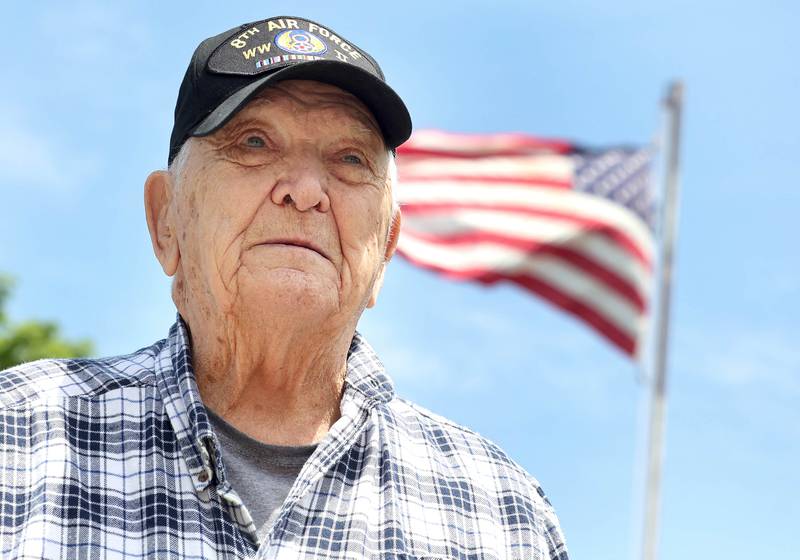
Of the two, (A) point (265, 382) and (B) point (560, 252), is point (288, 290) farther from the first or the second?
(B) point (560, 252)

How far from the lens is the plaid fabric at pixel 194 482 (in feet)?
9.32

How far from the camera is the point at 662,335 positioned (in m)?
12.4

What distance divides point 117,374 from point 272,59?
0.91 meters

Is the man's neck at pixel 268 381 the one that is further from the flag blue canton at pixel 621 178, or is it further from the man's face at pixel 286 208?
the flag blue canton at pixel 621 178

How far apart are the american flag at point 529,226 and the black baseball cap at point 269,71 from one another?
23.5 feet

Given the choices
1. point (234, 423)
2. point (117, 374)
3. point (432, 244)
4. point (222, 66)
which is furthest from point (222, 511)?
point (432, 244)

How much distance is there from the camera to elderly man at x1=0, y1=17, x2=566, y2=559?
294 cm

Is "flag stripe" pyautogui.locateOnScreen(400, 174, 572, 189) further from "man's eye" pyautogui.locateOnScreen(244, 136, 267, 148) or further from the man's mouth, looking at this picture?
the man's mouth

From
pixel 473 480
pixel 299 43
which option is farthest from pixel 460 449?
pixel 299 43

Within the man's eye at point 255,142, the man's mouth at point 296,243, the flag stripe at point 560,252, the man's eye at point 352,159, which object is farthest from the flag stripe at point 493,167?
the man's mouth at point 296,243

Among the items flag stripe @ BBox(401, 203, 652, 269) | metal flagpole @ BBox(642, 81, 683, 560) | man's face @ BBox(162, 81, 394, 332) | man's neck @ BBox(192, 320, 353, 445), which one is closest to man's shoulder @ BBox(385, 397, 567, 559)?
man's neck @ BBox(192, 320, 353, 445)

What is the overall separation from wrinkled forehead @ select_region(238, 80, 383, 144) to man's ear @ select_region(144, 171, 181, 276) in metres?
0.37

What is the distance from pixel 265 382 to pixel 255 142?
2.04 feet

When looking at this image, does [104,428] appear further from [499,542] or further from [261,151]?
[499,542]
